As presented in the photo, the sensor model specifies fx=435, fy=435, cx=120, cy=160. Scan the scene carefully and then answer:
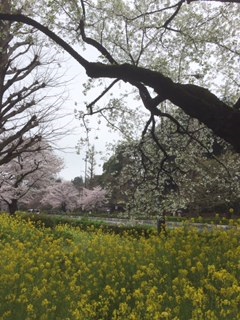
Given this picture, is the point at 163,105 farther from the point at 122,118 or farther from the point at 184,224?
the point at 184,224

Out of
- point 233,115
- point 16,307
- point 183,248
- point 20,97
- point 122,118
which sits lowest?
point 16,307

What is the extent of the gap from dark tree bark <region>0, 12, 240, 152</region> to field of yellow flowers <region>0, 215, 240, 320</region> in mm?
→ 2020

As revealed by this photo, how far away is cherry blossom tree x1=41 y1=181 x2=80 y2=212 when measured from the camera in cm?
6391

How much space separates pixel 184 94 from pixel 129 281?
364 centimetres

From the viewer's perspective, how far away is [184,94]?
8.33m

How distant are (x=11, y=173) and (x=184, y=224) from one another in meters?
28.6

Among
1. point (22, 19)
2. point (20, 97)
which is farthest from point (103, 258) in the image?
point (20, 97)

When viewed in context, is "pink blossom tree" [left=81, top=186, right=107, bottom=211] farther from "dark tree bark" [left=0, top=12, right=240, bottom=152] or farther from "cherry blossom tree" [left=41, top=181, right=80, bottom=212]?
"dark tree bark" [left=0, top=12, right=240, bottom=152]

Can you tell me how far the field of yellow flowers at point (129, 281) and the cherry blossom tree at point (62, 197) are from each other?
2138 inches

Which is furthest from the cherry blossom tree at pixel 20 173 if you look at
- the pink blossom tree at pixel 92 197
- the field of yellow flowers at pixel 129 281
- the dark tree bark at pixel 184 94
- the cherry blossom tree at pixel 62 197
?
the field of yellow flowers at pixel 129 281

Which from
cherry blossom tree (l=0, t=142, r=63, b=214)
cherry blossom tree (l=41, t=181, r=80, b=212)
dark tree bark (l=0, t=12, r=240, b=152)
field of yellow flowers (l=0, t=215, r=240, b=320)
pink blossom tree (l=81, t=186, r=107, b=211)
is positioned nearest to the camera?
field of yellow flowers (l=0, t=215, r=240, b=320)

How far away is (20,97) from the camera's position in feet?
54.3

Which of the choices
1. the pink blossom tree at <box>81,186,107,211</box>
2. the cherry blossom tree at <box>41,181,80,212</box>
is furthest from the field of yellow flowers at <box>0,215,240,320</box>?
the pink blossom tree at <box>81,186,107,211</box>

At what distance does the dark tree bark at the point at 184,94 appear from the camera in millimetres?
8219
